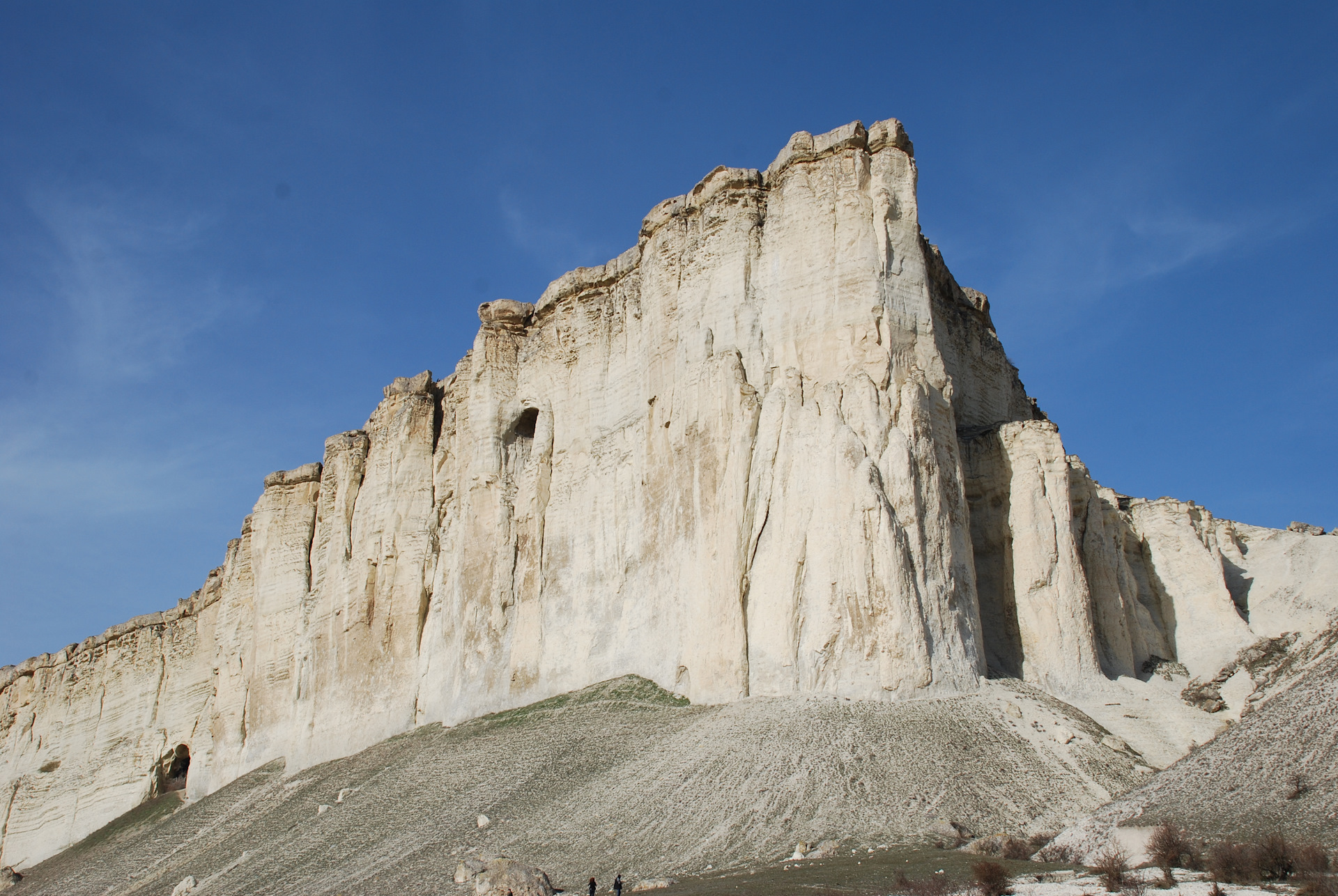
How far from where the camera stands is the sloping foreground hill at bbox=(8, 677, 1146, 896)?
2192cm

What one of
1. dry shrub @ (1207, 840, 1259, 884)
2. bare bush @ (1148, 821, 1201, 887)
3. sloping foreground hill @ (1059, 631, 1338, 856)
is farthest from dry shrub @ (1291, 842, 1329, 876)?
bare bush @ (1148, 821, 1201, 887)

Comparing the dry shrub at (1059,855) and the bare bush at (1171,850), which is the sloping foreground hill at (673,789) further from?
the bare bush at (1171,850)

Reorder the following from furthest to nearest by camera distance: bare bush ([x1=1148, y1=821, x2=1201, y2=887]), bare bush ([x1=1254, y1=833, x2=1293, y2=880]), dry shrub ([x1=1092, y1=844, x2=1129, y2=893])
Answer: bare bush ([x1=1148, y1=821, x2=1201, y2=887]) < dry shrub ([x1=1092, y1=844, x2=1129, y2=893]) < bare bush ([x1=1254, y1=833, x2=1293, y2=880])

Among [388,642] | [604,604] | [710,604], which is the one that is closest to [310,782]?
[388,642]

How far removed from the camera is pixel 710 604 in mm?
29094

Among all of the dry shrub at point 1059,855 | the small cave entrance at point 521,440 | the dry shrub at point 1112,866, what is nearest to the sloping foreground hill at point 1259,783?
the dry shrub at point 1059,855

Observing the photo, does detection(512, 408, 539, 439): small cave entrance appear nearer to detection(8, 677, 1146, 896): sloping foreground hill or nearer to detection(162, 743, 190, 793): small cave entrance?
detection(8, 677, 1146, 896): sloping foreground hill

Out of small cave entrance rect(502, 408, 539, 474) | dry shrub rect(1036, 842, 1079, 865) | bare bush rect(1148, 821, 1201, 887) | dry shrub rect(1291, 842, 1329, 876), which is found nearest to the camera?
dry shrub rect(1291, 842, 1329, 876)

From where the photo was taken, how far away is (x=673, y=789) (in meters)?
24.2

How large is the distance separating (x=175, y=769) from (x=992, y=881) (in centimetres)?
4408

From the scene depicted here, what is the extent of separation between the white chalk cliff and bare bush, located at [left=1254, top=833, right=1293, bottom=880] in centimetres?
1015

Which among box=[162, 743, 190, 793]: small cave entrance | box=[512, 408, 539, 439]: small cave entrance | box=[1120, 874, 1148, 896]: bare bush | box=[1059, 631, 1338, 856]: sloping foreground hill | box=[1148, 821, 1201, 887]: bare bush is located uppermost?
box=[512, 408, 539, 439]: small cave entrance

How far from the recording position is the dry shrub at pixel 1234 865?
15.5 m

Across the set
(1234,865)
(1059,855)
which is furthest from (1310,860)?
(1059,855)
